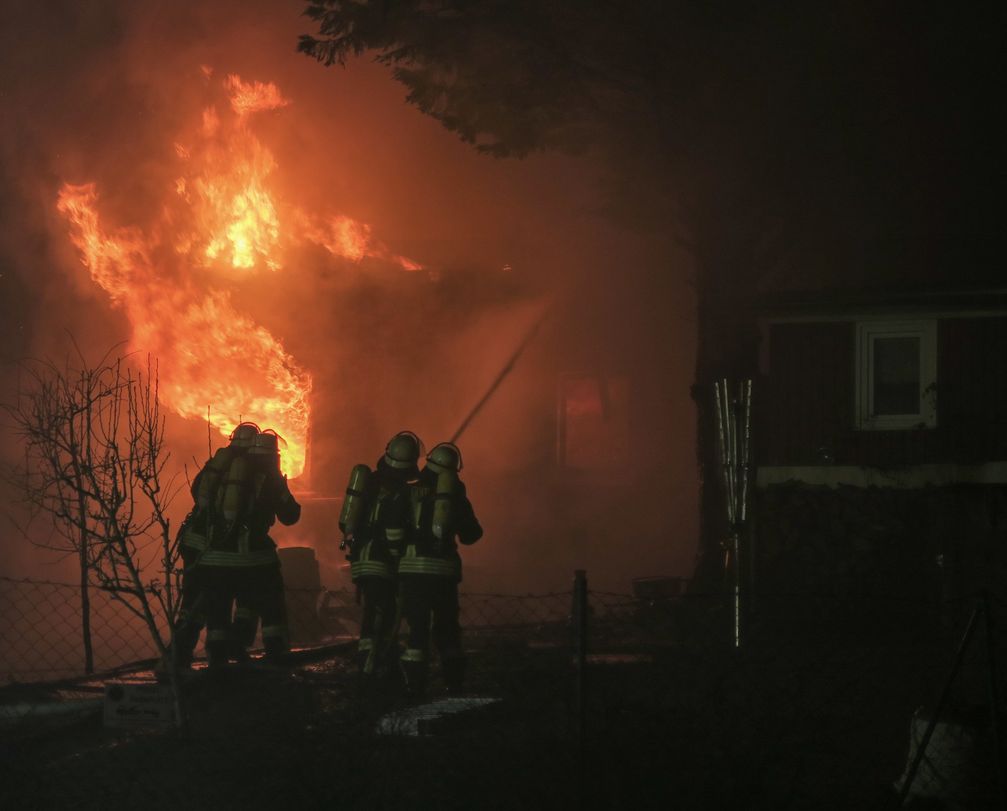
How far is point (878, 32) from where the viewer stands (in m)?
14.9

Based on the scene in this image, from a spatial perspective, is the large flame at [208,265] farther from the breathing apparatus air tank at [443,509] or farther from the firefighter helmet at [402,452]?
the breathing apparatus air tank at [443,509]

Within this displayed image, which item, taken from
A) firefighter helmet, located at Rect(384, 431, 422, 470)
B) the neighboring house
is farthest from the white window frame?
firefighter helmet, located at Rect(384, 431, 422, 470)

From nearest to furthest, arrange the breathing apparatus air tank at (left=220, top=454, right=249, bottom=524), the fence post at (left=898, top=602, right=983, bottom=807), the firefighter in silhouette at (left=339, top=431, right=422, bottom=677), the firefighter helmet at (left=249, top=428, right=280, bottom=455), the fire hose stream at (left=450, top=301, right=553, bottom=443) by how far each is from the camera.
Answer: the fence post at (left=898, top=602, right=983, bottom=807)
the firefighter in silhouette at (left=339, top=431, right=422, bottom=677)
the breathing apparatus air tank at (left=220, top=454, right=249, bottom=524)
the firefighter helmet at (left=249, top=428, right=280, bottom=455)
the fire hose stream at (left=450, top=301, right=553, bottom=443)

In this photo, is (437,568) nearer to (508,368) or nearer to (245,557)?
(245,557)

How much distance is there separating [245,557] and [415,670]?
1970 millimetres

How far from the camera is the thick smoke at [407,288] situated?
74.8 feet

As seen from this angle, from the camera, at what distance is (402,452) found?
8.91m

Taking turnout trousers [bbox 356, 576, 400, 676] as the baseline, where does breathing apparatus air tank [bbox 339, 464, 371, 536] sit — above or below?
above

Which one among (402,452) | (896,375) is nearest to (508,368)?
(896,375)

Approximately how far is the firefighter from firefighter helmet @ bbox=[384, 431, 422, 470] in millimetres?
1128

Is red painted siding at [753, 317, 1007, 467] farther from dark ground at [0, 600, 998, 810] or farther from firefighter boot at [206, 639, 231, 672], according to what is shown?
firefighter boot at [206, 639, 231, 672]

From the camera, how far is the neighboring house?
13.0 metres

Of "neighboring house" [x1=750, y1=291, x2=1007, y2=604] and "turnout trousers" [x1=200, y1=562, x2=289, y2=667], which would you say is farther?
"neighboring house" [x1=750, y1=291, x2=1007, y2=604]

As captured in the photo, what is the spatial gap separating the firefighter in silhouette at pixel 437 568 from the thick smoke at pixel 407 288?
43.9 ft
